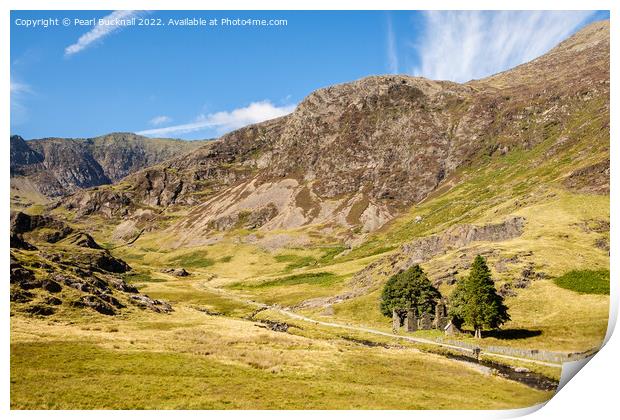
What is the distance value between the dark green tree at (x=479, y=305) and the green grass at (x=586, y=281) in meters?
17.0

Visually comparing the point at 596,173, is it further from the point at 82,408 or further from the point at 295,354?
the point at 82,408

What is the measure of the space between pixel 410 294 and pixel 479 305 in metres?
20.6

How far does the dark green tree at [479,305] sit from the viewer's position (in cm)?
7812

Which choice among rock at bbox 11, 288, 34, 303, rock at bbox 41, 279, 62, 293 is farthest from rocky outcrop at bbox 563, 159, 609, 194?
rock at bbox 11, 288, 34, 303

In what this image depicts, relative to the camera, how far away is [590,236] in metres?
108

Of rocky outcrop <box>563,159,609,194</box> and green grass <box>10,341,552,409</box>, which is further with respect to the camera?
rocky outcrop <box>563,159,609,194</box>

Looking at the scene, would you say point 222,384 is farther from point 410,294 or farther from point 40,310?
point 410,294

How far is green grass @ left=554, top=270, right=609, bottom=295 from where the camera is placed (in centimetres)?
8562

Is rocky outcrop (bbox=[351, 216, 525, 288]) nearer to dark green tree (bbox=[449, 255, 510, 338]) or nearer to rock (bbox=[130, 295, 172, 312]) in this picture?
dark green tree (bbox=[449, 255, 510, 338])

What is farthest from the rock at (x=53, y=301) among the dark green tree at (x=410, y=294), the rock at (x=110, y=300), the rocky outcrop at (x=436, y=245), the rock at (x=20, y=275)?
the rocky outcrop at (x=436, y=245)

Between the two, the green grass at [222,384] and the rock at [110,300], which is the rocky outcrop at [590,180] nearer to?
the green grass at [222,384]

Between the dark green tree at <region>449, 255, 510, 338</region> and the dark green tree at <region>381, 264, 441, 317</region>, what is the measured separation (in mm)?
11614
